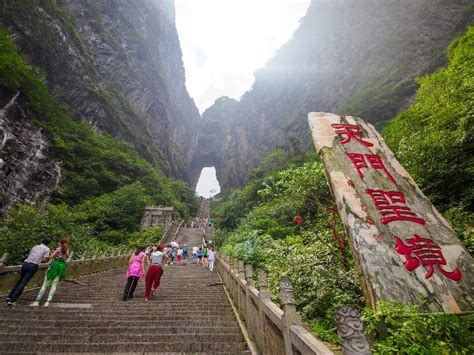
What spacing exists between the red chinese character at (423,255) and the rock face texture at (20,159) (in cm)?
1688

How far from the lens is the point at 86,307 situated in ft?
16.2

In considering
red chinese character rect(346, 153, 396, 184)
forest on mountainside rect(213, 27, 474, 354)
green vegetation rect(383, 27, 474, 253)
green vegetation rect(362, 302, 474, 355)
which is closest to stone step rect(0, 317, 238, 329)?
forest on mountainside rect(213, 27, 474, 354)

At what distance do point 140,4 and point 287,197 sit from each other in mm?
52824

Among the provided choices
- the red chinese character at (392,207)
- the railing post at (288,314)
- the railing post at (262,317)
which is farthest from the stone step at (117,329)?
the red chinese character at (392,207)

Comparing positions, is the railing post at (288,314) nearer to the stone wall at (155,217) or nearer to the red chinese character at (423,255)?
the red chinese character at (423,255)

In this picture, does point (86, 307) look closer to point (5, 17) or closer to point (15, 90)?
point (15, 90)

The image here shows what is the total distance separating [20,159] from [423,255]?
18.7 metres

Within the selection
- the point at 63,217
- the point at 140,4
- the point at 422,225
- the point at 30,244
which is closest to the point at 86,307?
the point at 422,225

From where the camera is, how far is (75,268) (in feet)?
27.2

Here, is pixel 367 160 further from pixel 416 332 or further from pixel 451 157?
pixel 416 332

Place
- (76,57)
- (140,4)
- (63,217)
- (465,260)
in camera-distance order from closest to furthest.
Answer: (465,260), (63,217), (76,57), (140,4)

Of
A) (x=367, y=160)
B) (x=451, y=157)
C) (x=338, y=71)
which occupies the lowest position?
(x=367, y=160)

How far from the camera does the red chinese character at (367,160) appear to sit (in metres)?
4.93

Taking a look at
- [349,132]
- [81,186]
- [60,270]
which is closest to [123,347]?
[60,270]
